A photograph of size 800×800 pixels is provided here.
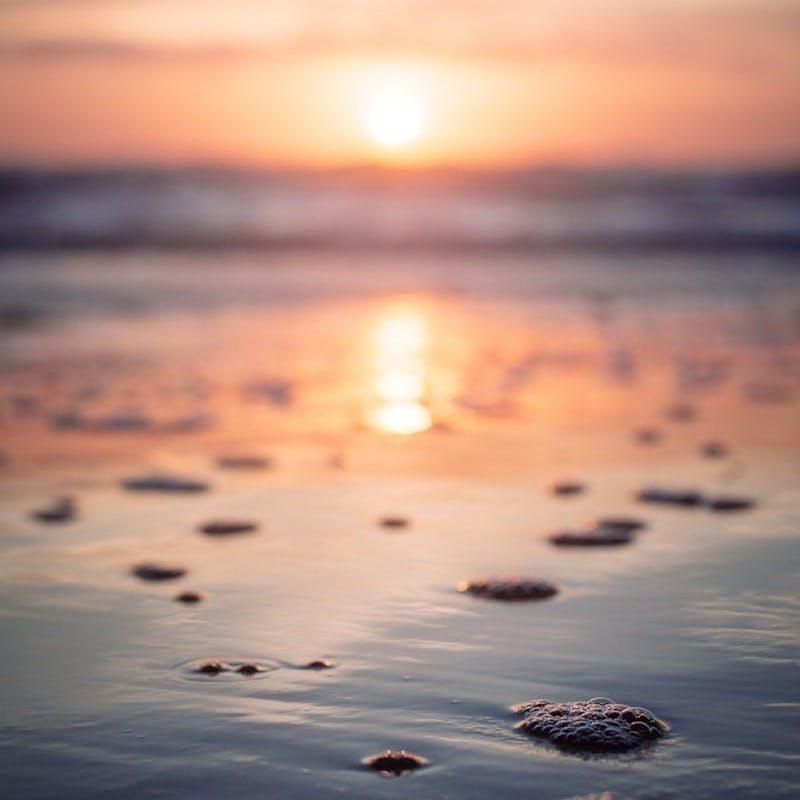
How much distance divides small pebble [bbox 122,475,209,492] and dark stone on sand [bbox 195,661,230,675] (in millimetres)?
2840

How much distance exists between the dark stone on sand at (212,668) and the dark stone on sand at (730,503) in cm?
317

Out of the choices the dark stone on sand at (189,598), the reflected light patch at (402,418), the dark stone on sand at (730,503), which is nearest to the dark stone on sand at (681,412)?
the reflected light patch at (402,418)

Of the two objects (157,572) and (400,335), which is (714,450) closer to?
(157,572)

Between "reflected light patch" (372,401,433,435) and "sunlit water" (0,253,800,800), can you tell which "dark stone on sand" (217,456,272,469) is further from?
"reflected light patch" (372,401,433,435)

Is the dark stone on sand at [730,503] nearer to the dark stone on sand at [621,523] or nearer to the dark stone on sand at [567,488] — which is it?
the dark stone on sand at [621,523]

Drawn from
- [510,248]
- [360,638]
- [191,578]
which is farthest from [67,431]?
[510,248]

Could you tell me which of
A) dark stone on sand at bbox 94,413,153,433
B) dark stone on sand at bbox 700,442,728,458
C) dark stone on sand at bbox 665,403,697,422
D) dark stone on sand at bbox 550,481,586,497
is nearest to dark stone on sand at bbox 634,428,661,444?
dark stone on sand at bbox 700,442,728,458

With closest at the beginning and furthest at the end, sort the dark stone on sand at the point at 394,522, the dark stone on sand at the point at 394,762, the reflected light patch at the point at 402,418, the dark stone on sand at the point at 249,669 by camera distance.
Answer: the dark stone on sand at the point at 394,762 < the dark stone on sand at the point at 249,669 < the dark stone on sand at the point at 394,522 < the reflected light patch at the point at 402,418

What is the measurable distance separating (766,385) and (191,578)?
6.75 meters

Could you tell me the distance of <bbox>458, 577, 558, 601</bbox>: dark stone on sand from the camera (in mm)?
4914

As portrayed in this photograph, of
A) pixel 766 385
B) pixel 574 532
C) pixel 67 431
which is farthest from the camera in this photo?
pixel 766 385

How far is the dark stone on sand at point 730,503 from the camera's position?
6.32 metres

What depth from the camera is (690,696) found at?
3814 millimetres

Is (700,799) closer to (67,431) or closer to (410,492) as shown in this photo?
(410,492)
